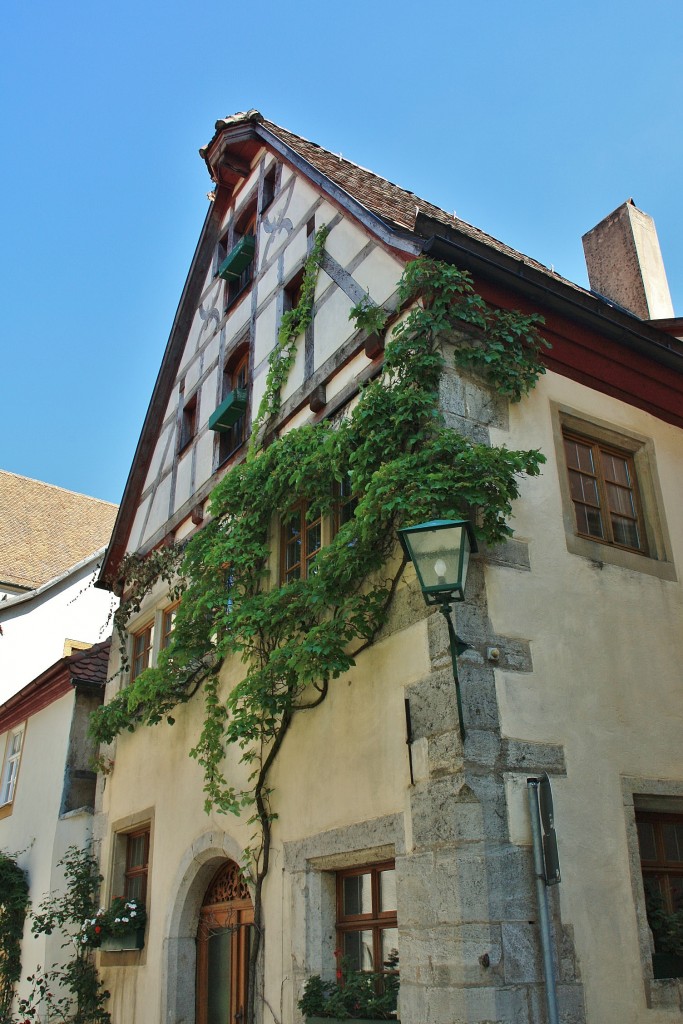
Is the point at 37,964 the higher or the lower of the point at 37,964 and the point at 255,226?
the lower

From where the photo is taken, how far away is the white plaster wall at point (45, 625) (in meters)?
16.8

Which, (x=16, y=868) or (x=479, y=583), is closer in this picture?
(x=479, y=583)

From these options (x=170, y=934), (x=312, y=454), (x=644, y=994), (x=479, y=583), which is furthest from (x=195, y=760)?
(x=644, y=994)

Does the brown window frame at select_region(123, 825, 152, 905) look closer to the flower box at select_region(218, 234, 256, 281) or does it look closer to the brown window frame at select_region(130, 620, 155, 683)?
the brown window frame at select_region(130, 620, 155, 683)

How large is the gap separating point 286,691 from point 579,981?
278 centimetres

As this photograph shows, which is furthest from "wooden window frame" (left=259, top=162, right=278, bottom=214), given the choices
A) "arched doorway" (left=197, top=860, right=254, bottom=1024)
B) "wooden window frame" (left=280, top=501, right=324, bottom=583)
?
"arched doorway" (left=197, top=860, right=254, bottom=1024)

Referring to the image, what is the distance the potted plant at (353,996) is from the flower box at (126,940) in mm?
3232

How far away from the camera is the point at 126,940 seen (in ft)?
28.8

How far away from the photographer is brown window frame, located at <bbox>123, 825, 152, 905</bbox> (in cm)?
937

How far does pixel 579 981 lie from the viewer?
514cm

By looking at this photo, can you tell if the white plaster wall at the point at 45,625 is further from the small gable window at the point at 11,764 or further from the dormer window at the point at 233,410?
the dormer window at the point at 233,410

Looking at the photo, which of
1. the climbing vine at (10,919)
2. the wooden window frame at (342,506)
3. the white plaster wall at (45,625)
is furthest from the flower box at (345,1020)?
the white plaster wall at (45,625)

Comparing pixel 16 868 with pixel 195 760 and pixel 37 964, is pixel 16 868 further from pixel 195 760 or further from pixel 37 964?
pixel 195 760

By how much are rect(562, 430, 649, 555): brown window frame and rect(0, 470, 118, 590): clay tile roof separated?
44.3 feet
